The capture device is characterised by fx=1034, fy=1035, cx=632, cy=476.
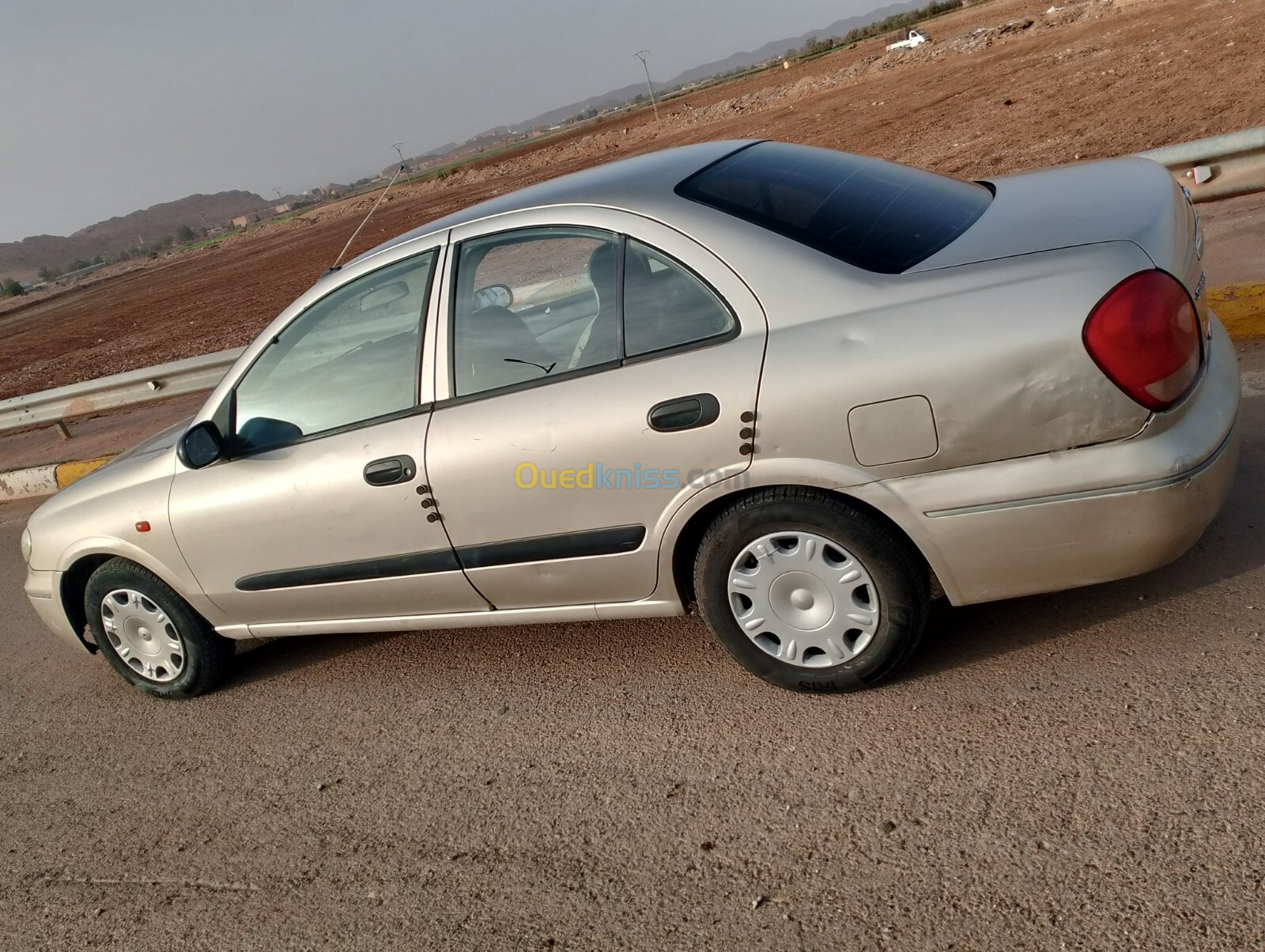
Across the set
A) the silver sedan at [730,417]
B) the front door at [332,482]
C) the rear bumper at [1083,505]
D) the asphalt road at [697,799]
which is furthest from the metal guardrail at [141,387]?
the rear bumper at [1083,505]

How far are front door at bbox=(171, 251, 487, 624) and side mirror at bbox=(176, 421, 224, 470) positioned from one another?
0.28 ft

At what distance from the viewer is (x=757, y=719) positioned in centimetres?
327

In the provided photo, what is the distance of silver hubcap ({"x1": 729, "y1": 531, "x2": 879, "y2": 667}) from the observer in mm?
3062

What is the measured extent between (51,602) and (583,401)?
2866mm

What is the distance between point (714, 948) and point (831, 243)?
1.93m

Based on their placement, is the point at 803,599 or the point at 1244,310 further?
the point at 1244,310

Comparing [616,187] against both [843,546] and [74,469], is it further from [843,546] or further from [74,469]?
[74,469]

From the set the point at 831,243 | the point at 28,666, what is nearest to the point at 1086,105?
the point at 831,243

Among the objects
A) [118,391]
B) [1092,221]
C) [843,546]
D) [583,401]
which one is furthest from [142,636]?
[118,391]

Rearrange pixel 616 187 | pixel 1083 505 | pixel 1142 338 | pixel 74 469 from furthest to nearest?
pixel 74 469 → pixel 616 187 → pixel 1083 505 → pixel 1142 338

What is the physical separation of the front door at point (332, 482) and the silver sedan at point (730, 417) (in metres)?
0.01

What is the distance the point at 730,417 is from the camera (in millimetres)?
2980

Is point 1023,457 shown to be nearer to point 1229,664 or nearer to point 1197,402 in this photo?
point 1197,402

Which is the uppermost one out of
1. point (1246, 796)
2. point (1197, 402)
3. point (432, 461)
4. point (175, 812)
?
point (432, 461)
